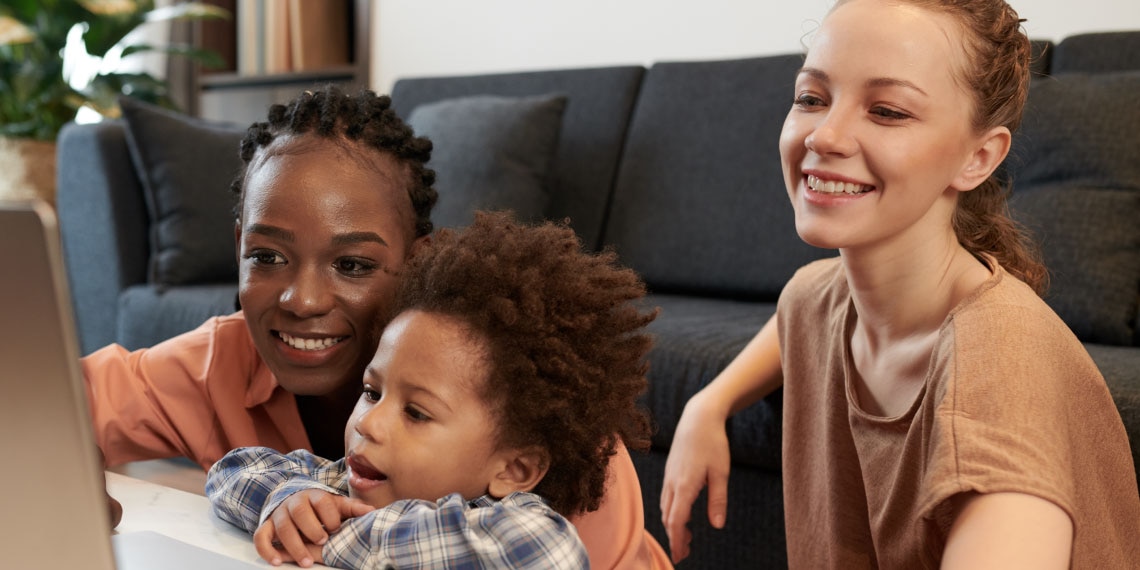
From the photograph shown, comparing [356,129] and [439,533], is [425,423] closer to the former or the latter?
[439,533]

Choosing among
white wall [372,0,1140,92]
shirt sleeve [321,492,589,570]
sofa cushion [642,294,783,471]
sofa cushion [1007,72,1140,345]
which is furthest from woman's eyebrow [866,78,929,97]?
white wall [372,0,1140,92]

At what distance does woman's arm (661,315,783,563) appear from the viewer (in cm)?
134

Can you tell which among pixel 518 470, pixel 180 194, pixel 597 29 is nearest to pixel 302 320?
pixel 518 470

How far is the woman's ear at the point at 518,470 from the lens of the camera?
3.10ft

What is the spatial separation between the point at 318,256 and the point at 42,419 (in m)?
0.70

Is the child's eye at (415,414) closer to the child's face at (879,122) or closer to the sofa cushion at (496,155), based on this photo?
the child's face at (879,122)

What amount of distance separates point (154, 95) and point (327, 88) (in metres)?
2.79

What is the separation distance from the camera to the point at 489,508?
81cm

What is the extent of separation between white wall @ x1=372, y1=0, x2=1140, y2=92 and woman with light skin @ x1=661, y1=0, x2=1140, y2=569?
1.37m

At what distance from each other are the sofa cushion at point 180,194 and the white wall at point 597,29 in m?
1.00

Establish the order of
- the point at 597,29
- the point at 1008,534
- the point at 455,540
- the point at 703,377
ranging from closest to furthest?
the point at 455,540, the point at 1008,534, the point at 703,377, the point at 597,29

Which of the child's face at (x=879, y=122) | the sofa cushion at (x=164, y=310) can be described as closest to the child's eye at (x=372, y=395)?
the child's face at (x=879, y=122)

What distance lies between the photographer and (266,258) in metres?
1.15

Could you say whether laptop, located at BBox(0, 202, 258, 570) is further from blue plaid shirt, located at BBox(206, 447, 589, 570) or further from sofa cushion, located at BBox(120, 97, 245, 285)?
sofa cushion, located at BBox(120, 97, 245, 285)
